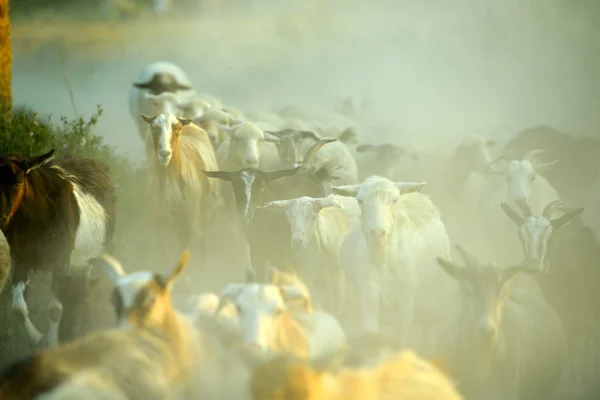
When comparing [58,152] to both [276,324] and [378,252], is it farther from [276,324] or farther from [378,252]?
[276,324]

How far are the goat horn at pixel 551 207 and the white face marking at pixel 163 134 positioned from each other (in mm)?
3540

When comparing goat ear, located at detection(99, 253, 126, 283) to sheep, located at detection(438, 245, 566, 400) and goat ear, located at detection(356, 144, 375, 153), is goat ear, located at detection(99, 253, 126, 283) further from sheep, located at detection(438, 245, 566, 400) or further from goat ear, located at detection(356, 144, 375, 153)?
goat ear, located at detection(356, 144, 375, 153)

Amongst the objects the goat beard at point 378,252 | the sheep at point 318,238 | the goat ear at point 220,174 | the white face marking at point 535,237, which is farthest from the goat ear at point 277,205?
the white face marking at point 535,237

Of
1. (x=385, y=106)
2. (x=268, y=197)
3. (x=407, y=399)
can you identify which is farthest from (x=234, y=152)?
(x=407, y=399)

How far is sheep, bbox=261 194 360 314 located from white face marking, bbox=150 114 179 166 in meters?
1.19

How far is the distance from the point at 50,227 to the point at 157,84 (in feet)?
10.3

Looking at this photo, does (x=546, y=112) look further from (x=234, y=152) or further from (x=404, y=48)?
(x=234, y=152)

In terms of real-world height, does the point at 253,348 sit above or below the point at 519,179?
below

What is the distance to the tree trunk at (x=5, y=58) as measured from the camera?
1048 cm

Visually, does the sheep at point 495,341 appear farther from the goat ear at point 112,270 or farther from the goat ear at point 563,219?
the goat ear at point 112,270

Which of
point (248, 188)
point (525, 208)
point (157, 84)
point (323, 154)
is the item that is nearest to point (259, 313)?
point (248, 188)

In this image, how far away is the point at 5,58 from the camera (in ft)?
34.8

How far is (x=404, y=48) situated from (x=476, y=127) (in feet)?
3.77

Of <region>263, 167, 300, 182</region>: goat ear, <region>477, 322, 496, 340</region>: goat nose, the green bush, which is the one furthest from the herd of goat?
the green bush
